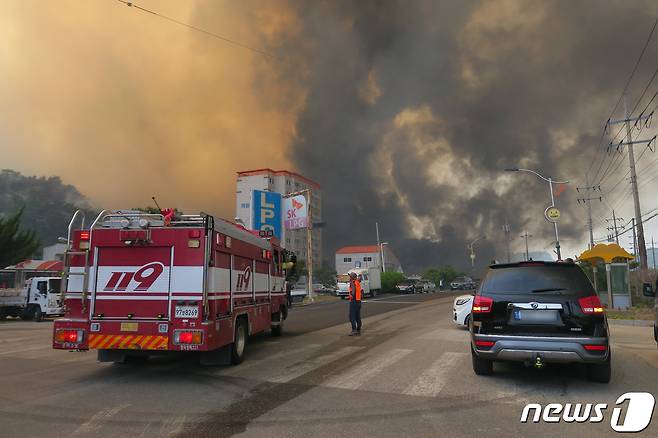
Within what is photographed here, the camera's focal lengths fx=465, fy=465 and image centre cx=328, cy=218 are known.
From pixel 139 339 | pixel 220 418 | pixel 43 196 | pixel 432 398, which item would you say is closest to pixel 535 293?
pixel 432 398

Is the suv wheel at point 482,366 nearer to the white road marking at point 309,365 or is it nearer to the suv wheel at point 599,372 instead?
the suv wheel at point 599,372

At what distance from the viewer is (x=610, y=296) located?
70.1ft

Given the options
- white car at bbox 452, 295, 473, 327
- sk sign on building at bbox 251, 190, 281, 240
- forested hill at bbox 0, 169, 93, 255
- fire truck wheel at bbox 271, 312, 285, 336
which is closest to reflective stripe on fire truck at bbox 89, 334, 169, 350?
fire truck wheel at bbox 271, 312, 285, 336

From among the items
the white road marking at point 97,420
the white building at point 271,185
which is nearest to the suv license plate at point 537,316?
the white road marking at point 97,420

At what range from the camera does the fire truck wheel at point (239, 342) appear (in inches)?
344

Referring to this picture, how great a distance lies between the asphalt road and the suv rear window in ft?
4.64

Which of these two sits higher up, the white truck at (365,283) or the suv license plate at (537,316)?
the white truck at (365,283)

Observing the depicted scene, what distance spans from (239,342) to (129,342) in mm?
2243

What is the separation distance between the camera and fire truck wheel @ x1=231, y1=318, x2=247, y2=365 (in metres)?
8.74

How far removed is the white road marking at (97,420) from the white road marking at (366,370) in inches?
116

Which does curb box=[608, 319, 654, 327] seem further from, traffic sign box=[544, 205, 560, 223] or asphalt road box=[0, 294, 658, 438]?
traffic sign box=[544, 205, 560, 223]

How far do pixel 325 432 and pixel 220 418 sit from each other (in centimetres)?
137

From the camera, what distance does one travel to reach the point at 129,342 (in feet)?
24.2

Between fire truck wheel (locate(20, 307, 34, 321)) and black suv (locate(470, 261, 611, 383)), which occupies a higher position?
black suv (locate(470, 261, 611, 383))
